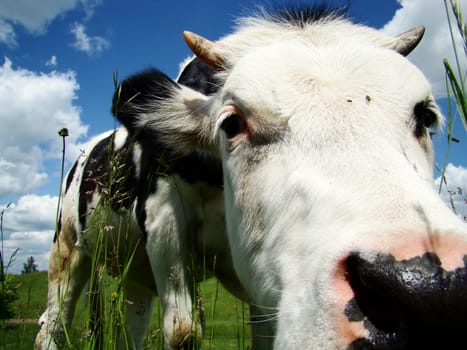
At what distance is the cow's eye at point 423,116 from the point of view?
2.58 m

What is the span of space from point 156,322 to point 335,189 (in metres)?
10.6

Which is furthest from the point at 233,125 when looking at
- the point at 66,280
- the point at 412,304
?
the point at 66,280

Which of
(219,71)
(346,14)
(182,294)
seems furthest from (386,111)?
(182,294)

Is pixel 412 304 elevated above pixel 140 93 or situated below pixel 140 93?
below

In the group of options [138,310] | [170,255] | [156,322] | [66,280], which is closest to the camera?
[170,255]

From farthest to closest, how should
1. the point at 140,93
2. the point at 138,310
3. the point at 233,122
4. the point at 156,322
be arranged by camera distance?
the point at 156,322, the point at 138,310, the point at 140,93, the point at 233,122

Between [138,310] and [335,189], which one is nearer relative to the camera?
[335,189]

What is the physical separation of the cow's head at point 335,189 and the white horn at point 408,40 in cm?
2

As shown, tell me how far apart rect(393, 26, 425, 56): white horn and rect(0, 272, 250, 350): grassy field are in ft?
7.00

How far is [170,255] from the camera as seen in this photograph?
4.26 metres

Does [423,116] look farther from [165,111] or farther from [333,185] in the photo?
[165,111]

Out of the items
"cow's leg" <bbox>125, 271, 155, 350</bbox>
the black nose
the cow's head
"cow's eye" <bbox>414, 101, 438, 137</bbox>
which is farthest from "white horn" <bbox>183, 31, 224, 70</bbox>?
"cow's leg" <bbox>125, 271, 155, 350</bbox>

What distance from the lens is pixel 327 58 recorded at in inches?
105

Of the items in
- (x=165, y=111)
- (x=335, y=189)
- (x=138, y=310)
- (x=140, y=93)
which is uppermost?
(x=140, y=93)
